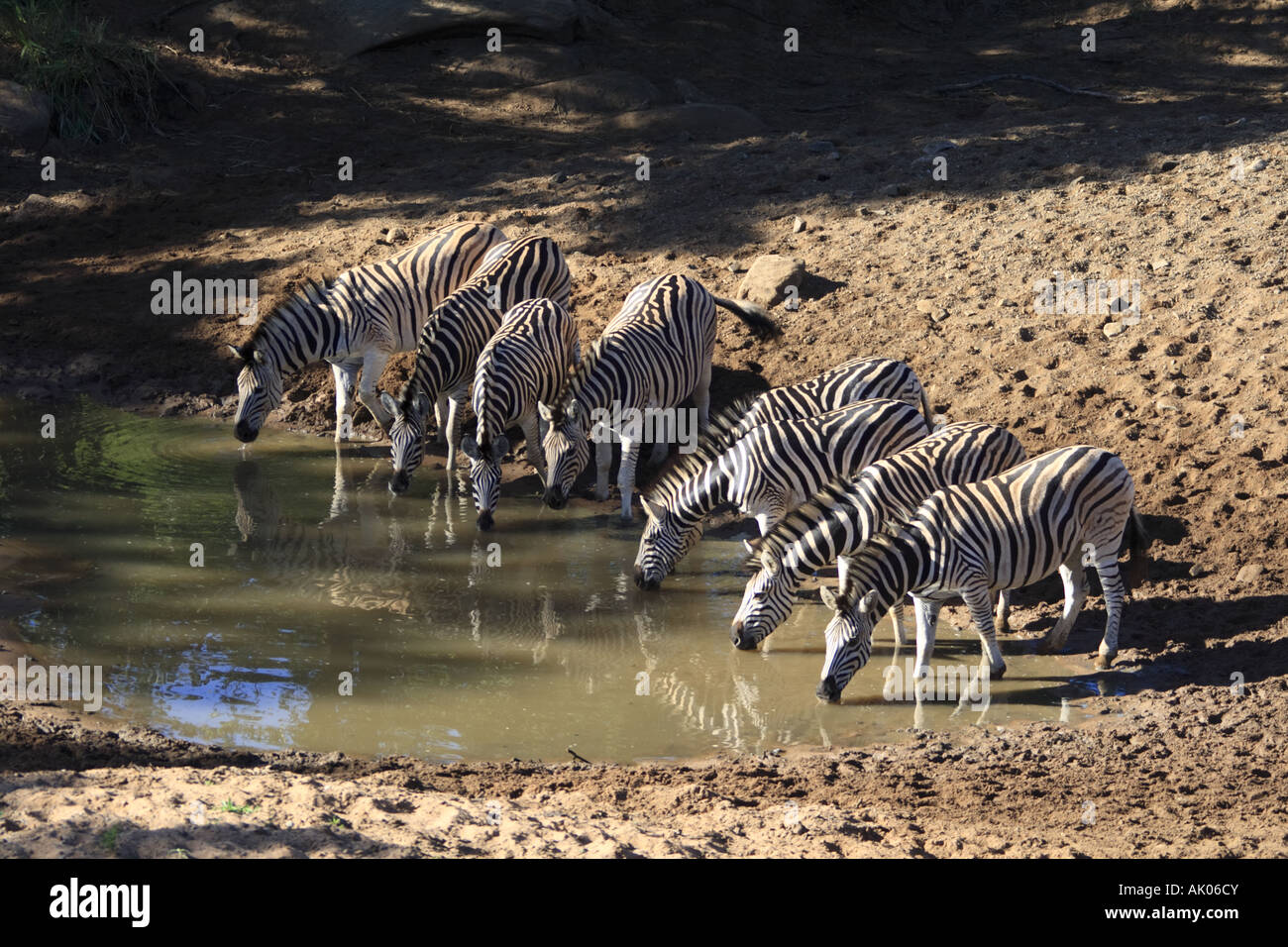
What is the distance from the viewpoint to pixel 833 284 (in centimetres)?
1316

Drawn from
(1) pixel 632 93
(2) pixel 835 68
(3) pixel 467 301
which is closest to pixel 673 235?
(3) pixel 467 301

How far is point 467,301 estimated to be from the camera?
39.7 ft

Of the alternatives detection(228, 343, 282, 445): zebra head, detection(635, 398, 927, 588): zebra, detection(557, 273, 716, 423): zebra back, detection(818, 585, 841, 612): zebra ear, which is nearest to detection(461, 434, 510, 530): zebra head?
detection(557, 273, 716, 423): zebra back

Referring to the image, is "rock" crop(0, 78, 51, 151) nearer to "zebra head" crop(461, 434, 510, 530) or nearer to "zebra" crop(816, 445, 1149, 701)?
"zebra head" crop(461, 434, 510, 530)

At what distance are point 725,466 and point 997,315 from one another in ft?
13.1

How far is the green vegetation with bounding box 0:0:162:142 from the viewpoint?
1773 cm

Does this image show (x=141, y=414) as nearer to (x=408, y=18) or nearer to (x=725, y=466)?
(x=725, y=466)

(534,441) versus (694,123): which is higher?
(694,123)

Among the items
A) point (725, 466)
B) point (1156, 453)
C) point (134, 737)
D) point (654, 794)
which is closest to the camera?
point (654, 794)

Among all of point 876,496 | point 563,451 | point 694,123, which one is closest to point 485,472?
point 563,451

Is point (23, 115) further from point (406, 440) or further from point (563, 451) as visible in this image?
point (563, 451)

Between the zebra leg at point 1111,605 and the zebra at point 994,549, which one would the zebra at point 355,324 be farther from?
the zebra leg at point 1111,605

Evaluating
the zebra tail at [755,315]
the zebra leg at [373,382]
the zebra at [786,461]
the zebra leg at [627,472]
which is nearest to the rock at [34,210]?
the zebra leg at [373,382]

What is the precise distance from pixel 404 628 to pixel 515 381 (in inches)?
101
